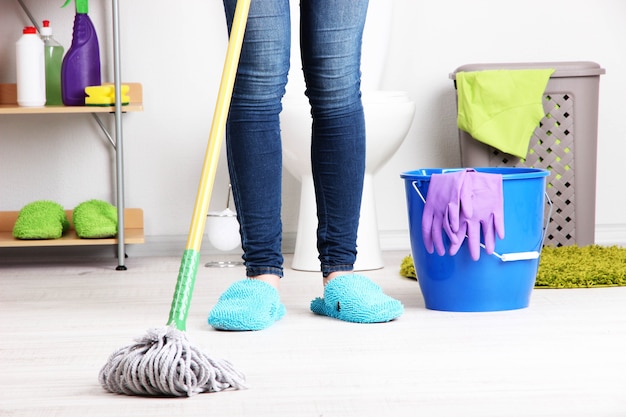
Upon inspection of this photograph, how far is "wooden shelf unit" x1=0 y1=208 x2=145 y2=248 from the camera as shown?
7.34 feet

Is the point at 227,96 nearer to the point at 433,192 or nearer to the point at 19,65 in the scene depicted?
the point at 433,192

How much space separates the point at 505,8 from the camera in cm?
257

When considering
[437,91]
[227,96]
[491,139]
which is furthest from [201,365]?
[437,91]

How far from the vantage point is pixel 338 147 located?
1.53 metres

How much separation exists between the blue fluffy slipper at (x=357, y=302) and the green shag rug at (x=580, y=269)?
0.50 meters

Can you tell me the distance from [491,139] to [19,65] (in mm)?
1197

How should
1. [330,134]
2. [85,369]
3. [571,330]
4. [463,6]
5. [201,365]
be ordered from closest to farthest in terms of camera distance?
[201,365] → [85,369] → [571,330] → [330,134] → [463,6]

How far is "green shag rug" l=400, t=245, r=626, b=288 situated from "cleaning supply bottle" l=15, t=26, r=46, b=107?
1.01m

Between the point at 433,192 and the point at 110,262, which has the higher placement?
the point at 433,192

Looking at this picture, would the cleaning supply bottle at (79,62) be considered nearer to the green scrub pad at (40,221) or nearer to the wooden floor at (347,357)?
the green scrub pad at (40,221)

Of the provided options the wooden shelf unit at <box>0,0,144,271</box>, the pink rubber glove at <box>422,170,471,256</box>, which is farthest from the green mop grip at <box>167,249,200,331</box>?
the wooden shelf unit at <box>0,0,144,271</box>

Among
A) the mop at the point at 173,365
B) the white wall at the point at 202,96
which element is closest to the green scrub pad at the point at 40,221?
the white wall at the point at 202,96

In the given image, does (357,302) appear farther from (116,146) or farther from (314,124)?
(116,146)

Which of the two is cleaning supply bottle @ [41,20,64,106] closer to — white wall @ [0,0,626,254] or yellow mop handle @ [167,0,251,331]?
white wall @ [0,0,626,254]
